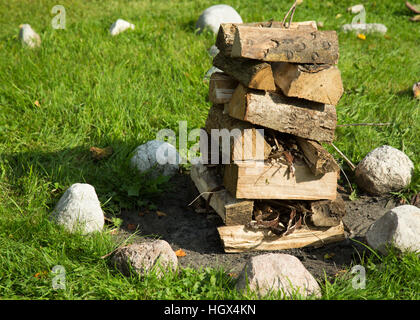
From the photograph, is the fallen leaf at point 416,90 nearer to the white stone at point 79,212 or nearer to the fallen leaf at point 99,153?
the fallen leaf at point 99,153

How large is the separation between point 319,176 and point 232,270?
0.98 metres

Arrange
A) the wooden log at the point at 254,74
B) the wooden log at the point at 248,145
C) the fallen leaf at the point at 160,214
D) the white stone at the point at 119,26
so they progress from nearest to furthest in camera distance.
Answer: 1. the wooden log at the point at 254,74
2. the wooden log at the point at 248,145
3. the fallen leaf at the point at 160,214
4. the white stone at the point at 119,26

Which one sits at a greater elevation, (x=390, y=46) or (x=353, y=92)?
(x=390, y=46)

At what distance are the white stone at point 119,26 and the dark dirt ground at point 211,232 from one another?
9.75ft

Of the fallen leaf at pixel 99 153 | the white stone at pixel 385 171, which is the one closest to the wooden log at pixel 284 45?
the white stone at pixel 385 171

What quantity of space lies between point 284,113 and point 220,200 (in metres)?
0.85

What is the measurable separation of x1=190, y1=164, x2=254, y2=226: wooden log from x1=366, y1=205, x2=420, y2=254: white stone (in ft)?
2.96

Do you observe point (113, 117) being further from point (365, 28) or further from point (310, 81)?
point (365, 28)

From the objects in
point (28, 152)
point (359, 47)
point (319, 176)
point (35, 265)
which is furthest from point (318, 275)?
point (359, 47)

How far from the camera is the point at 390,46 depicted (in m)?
6.85

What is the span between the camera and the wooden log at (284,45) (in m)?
3.08

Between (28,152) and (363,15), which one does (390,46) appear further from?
(28,152)

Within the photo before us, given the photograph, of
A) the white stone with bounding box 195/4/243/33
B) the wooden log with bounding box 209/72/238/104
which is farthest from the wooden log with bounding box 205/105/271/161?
the white stone with bounding box 195/4/243/33

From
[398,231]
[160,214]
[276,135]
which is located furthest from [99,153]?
[398,231]
